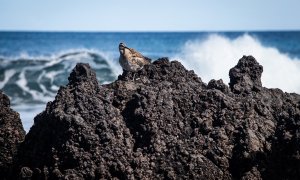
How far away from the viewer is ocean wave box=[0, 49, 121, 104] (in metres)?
15.8

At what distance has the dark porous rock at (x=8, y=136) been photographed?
4254 millimetres

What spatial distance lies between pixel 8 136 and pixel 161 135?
1574 millimetres

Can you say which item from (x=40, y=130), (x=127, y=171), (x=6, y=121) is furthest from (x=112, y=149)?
(x=6, y=121)

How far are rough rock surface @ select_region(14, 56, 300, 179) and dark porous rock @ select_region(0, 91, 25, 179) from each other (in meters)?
0.38

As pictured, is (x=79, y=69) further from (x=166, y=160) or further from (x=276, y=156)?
(x=276, y=156)

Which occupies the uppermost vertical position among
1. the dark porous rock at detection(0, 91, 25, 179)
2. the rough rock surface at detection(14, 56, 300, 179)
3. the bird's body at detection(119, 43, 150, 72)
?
the bird's body at detection(119, 43, 150, 72)

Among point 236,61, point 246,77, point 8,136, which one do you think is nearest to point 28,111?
point 8,136

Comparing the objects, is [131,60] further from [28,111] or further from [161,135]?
[28,111]

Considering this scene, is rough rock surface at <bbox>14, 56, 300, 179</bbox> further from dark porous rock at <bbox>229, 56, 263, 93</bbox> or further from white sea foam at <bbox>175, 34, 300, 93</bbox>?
white sea foam at <bbox>175, 34, 300, 93</bbox>

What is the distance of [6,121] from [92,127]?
1229 mm

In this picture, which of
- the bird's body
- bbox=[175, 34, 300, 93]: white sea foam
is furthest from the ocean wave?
the bird's body

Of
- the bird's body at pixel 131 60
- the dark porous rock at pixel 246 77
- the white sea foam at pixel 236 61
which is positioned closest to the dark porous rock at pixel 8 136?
the bird's body at pixel 131 60

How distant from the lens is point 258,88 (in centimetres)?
434

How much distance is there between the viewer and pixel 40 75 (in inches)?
782
